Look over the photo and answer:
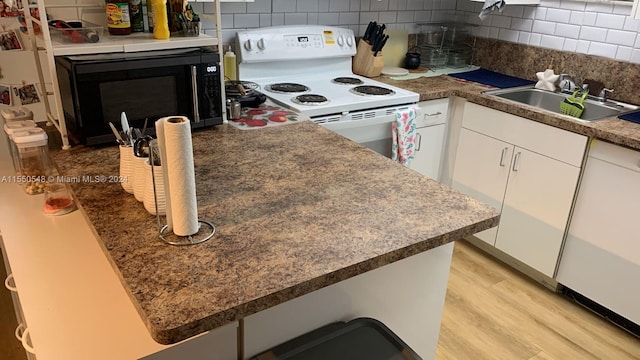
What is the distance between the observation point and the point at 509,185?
2.75 m

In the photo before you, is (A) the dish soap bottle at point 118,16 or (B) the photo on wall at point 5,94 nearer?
(A) the dish soap bottle at point 118,16

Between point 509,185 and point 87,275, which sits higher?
point 87,275

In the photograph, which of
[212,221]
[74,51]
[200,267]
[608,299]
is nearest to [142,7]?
[74,51]

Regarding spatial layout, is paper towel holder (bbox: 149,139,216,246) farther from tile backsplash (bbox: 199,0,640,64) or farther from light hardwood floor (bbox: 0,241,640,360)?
tile backsplash (bbox: 199,0,640,64)

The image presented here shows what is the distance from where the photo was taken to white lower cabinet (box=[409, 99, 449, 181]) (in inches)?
112

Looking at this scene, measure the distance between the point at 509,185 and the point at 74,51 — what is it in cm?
221

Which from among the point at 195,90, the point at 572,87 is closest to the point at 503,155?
the point at 572,87

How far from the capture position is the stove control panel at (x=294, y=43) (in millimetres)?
2695

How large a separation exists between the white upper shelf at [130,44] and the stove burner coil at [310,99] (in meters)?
0.66

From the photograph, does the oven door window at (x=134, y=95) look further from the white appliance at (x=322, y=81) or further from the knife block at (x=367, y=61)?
the knife block at (x=367, y=61)

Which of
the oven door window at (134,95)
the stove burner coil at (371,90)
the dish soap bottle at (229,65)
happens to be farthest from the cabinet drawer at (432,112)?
the oven door window at (134,95)

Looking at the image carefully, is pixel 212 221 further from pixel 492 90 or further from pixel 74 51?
pixel 492 90

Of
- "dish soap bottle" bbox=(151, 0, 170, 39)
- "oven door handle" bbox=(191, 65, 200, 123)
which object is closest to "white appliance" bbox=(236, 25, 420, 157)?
"oven door handle" bbox=(191, 65, 200, 123)

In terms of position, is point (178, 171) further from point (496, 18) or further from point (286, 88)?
point (496, 18)
